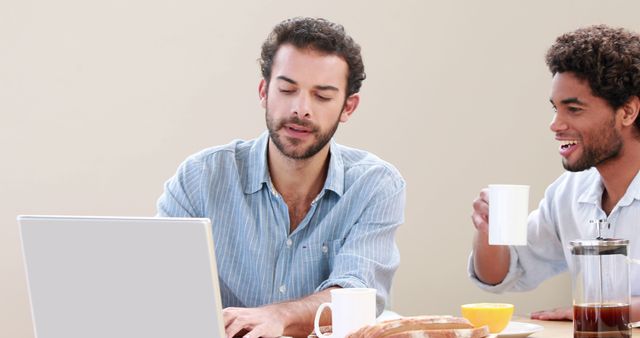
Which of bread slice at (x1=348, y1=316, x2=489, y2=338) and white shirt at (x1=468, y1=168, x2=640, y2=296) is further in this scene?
white shirt at (x1=468, y1=168, x2=640, y2=296)

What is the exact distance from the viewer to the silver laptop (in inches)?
52.0

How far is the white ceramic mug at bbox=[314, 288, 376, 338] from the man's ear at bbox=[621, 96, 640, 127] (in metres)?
1.23

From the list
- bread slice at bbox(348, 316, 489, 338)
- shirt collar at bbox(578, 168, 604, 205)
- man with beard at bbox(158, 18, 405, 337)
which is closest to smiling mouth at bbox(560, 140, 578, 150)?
shirt collar at bbox(578, 168, 604, 205)

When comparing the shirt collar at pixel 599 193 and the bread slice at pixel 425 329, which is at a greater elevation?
the shirt collar at pixel 599 193

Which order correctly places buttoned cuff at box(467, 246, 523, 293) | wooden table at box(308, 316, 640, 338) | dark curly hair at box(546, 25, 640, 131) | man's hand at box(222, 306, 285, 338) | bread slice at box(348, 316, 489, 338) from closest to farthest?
bread slice at box(348, 316, 489, 338), man's hand at box(222, 306, 285, 338), wooden table at box(308, 316, 640, 338), dark curly hair at box(546, 25, 640, 131), buttoned cuff at box(467, 246, 523, 293)

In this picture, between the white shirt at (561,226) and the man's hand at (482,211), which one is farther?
the white shirt at (561,226)

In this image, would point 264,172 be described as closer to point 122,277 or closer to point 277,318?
point 277,318

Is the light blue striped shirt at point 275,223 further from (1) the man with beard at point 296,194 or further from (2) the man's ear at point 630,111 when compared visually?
(2) the man's ear at point 630,111

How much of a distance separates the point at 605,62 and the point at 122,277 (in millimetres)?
1697

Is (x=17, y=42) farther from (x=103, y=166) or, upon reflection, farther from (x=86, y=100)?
(x=103, y=166)

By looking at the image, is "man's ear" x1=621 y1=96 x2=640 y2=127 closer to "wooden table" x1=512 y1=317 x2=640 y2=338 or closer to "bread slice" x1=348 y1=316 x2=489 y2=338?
"wooden table" x1=512 y1=317 x2=640 y2=338

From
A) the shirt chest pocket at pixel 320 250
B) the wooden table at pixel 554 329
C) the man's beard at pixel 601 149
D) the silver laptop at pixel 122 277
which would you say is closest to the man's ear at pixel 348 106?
the shirt chest pocket at pixel 320 250

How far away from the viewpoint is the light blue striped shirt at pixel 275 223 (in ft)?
8.10

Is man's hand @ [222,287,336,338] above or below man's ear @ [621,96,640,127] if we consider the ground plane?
below
